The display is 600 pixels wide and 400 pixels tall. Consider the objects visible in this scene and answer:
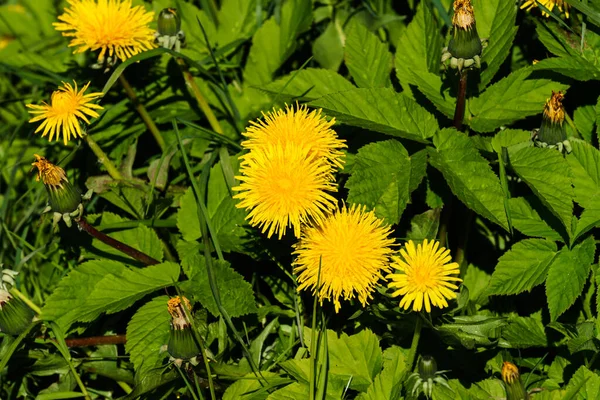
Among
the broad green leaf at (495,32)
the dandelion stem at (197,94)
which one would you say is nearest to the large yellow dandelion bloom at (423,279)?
the broad green leaf at (495,32)

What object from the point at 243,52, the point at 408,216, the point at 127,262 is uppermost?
the point at 243,52

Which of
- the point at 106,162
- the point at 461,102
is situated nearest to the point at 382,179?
the point at 461,102

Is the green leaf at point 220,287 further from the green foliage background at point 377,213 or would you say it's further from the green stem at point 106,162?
the green stem at point 106,162

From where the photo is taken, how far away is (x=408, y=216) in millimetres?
2662

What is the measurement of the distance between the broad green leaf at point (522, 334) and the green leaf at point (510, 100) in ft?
2.08

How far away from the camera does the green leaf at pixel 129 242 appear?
2.66m

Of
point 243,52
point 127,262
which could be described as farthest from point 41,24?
point 127,262

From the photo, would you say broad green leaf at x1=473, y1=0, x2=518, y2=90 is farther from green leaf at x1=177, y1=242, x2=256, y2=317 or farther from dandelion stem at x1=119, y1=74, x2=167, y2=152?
dandelion stem at x1=119, y1=74, x2=167, y2=152

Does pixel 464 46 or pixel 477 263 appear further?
pixel 477 263

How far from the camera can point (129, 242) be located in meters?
2.72

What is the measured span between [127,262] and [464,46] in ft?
4.63

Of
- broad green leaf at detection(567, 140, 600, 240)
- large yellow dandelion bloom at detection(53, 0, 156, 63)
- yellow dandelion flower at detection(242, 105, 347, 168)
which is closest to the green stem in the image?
large yellow dandelion bloom at detection(53, 0, 156, 63)

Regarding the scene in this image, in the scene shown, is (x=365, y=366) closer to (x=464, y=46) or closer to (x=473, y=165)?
(x=473, y=165)

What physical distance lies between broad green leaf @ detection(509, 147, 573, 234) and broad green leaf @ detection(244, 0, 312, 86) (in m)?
1.20
